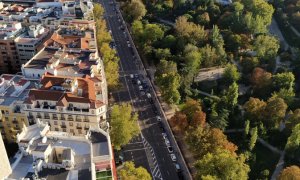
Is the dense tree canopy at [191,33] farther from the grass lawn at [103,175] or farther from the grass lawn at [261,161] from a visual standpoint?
the grass lawn at [103,175]

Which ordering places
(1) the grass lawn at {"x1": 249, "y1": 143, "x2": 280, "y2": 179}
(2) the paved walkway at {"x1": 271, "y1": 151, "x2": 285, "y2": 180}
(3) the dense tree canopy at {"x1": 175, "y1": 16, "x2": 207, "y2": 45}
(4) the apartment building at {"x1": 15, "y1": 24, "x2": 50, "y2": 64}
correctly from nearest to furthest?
(2) the paved walkway at {"x1": 271, "y1": 151, "x2": 285, "y2": 180}
(1) the grass lawn at {"x1": 249, "y1": 143, "x2": 280, "y2": 179}
(4) the apartment building at {"x1": 15, "y1": 24, "x2": 50, "y2": 64}
(3) the dense tree canopy at {"x1": 175, "y1": 16, "x2": 207, "y2": 45}

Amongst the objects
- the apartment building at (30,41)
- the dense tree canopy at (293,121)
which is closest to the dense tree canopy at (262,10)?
the dense tree canopy at (293,121)

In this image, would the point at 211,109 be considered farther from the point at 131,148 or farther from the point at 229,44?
the point at 229,44

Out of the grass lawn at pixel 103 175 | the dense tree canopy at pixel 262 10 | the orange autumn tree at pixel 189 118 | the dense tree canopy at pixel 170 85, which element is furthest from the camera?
the dense tree canopy at pixel 262 10

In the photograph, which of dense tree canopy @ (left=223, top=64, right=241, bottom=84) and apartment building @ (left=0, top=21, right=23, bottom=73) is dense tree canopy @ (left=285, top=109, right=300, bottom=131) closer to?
dense tree canopy @ (left=223, top=64, right=241, bottom=84)

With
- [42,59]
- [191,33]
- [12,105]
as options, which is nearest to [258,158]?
[191,33]

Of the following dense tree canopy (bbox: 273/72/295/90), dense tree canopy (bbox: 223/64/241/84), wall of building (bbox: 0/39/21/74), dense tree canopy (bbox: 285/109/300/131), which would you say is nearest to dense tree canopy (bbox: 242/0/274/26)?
dense tree canopy (bbox: 223/64/241/84)
